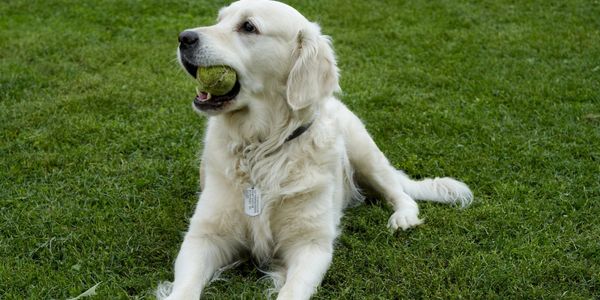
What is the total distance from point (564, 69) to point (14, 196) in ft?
17.7

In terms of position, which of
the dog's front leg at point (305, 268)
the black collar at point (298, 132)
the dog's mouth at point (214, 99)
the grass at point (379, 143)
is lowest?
the grass at point (379, 143)

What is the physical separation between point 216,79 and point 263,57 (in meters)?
0.28

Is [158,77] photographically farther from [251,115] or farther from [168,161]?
[251,115]

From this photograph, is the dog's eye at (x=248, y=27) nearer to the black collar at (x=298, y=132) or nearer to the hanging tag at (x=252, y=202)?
the black collar at (x=298, y=132)

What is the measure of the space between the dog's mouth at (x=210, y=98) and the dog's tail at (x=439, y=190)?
1.53m

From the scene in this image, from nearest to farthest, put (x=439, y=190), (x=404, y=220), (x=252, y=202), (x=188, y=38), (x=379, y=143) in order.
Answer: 1. (x=188, y=38)
2. (x=252, y=202)
3. (x=404, y=220)
4. (x=439, y=190)
5. (x=379, y=143)

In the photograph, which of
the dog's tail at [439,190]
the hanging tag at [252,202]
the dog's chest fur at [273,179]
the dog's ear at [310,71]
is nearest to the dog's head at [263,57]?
the dog's ear at [310,71]

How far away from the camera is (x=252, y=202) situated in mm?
3404

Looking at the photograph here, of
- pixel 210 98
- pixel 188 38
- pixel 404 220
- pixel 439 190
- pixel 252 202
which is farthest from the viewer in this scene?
pixel 439 190

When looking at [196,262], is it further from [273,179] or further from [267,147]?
[267,147]

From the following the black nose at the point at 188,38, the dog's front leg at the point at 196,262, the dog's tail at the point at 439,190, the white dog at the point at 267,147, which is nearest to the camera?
the dog's front leg at the point at 196,262

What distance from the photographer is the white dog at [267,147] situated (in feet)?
10.8

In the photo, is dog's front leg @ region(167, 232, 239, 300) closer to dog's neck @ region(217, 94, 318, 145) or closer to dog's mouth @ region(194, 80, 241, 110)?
dog's neck @ region(217, 94, 318, 145)

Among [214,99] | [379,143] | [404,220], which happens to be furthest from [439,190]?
[214,99]
